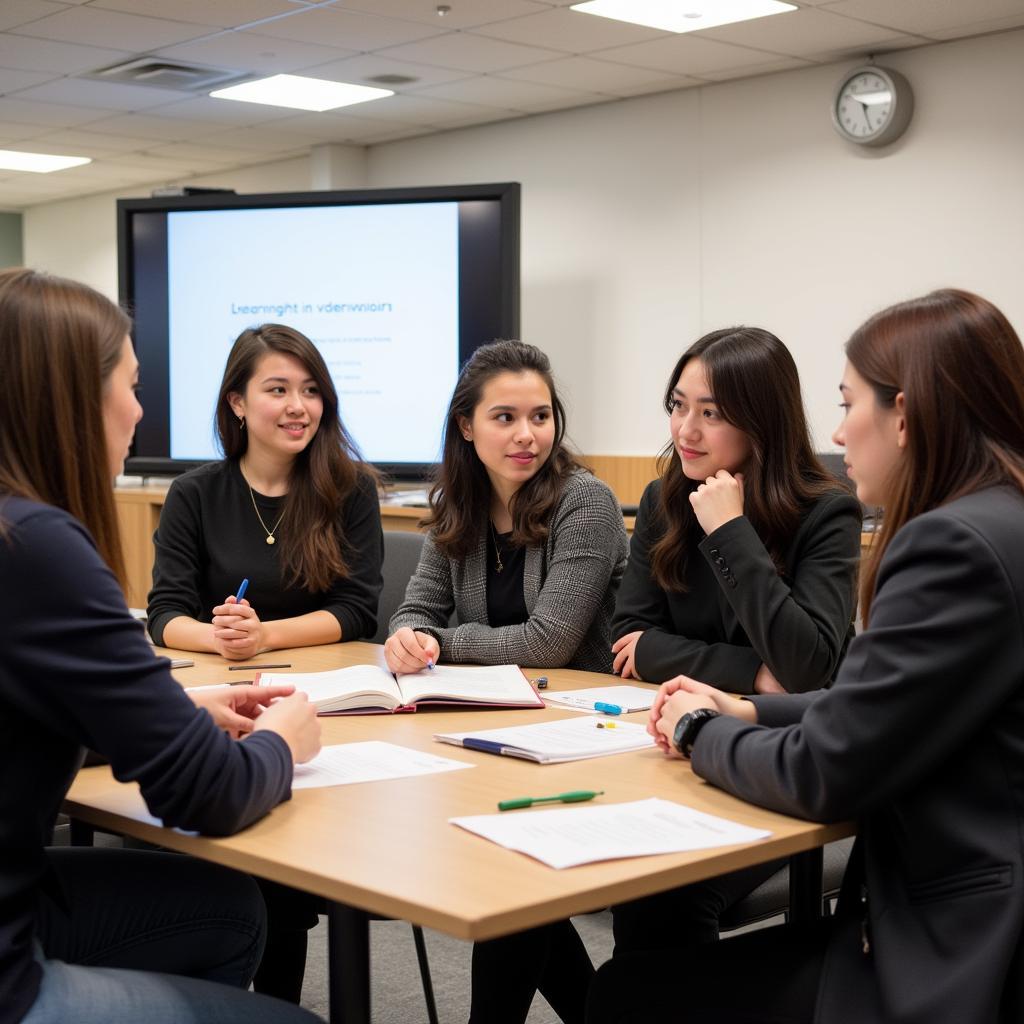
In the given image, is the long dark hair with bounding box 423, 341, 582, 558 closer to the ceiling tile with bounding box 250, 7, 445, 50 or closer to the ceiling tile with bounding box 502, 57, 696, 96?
the ceiling tile with bounding box 250, 7, 445, 50

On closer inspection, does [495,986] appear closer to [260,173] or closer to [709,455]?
[709,455]

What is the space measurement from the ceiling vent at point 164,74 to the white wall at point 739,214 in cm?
154

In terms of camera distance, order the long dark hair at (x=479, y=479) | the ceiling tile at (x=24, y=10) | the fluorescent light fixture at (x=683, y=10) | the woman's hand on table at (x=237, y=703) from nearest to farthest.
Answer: the woman's hand on table at (x=237, y=703), the long dark hair at (x=479, y=479), the fluorescent light fixture at (x=683, y=10), the ceiling tile at (x=24, y=10)

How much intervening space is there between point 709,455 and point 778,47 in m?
3.75

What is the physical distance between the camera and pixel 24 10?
5.25 meters

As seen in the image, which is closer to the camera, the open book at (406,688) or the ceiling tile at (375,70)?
the open book at (406,688)

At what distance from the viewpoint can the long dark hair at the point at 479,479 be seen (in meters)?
2.74

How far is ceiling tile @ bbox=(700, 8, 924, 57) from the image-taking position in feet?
16.9

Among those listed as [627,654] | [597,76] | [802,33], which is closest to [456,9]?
[597,76]

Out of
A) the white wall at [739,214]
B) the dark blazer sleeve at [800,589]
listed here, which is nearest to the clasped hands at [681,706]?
the dark blazer sleeve at [800,589]

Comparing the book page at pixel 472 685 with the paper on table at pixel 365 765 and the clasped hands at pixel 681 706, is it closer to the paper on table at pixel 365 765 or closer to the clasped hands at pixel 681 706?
the paper on table at pixel 365 765

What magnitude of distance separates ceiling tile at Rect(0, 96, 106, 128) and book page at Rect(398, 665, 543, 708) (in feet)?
18.2

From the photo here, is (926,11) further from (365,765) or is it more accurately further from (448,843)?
(448,843)

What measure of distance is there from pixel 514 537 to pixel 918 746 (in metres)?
1.42
